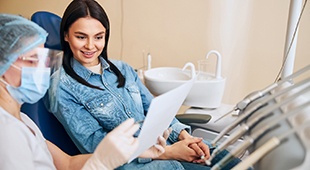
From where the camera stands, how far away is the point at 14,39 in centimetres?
75

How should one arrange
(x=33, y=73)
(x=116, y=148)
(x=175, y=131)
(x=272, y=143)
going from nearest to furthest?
(x=272, y=143) → (x=116, y=148) → (x=33, y=73) → (x=175, y=131)

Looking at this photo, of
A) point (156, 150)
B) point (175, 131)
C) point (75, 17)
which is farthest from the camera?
point (175, 131)

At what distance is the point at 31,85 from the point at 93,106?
1.10 feet

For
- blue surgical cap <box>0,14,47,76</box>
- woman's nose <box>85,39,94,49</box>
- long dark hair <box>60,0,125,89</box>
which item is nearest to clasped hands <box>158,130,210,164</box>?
long dark hair <box>60,0,125,89</box>

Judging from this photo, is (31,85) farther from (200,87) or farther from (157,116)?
(200,87)

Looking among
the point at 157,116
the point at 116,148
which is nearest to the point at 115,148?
the point at 116,148

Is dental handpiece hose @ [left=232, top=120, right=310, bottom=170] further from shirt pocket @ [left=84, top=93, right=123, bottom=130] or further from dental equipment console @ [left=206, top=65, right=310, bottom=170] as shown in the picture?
shirt pocket @ [left=84, top=93, right=123, bottom=130]

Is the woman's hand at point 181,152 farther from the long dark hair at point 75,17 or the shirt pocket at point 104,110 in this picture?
the long dark hair at point 75,17

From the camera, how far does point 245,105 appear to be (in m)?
0.57

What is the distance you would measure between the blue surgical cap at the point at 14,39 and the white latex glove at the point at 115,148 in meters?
0.33

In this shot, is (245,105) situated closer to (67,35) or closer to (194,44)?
(67,35)

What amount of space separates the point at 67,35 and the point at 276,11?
1.14m

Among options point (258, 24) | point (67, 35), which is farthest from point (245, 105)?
point (258, 24)

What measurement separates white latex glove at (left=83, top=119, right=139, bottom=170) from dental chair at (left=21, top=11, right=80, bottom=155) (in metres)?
0.48
